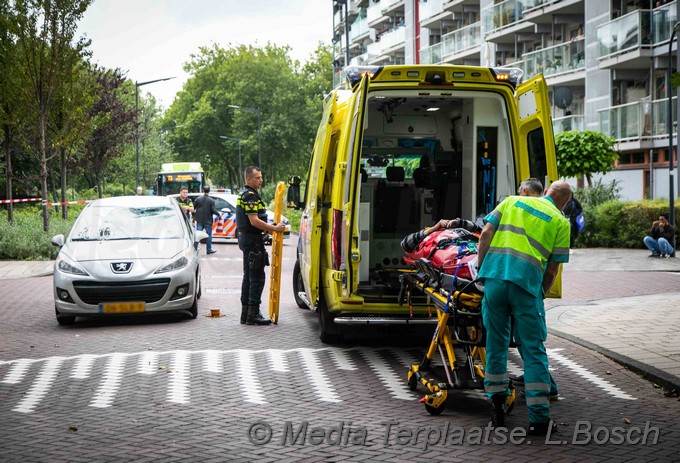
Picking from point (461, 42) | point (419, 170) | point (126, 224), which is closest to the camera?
point (419, 170)

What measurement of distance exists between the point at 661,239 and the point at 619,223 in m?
4.23

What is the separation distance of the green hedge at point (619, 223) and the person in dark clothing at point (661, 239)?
7.30ft

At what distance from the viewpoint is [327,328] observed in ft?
31.8

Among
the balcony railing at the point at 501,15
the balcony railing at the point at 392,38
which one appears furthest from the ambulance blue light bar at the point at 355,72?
the balcony railing at the point at 392,38

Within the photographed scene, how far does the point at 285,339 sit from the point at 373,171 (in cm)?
228

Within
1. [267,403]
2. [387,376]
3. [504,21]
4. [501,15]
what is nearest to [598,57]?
[504,21]

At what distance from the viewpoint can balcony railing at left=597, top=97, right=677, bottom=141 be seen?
30.6 meters

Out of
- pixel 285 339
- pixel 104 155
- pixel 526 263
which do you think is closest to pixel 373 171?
pixel 285 339

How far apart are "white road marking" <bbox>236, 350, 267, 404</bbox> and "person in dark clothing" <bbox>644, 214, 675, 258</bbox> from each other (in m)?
15.2

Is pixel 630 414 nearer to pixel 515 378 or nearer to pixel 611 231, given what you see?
pixel 515 378

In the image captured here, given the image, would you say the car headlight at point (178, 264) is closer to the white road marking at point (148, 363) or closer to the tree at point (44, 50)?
the white road marking at point (148, 363)

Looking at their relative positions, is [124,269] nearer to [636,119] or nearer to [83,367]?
[83,367]

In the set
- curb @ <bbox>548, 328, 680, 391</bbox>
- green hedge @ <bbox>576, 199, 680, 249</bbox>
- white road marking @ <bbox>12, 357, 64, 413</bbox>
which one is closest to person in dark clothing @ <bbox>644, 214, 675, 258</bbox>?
green hedge @ <bbox>576, 199, 680, 249</bbox>

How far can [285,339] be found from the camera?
10305mm
